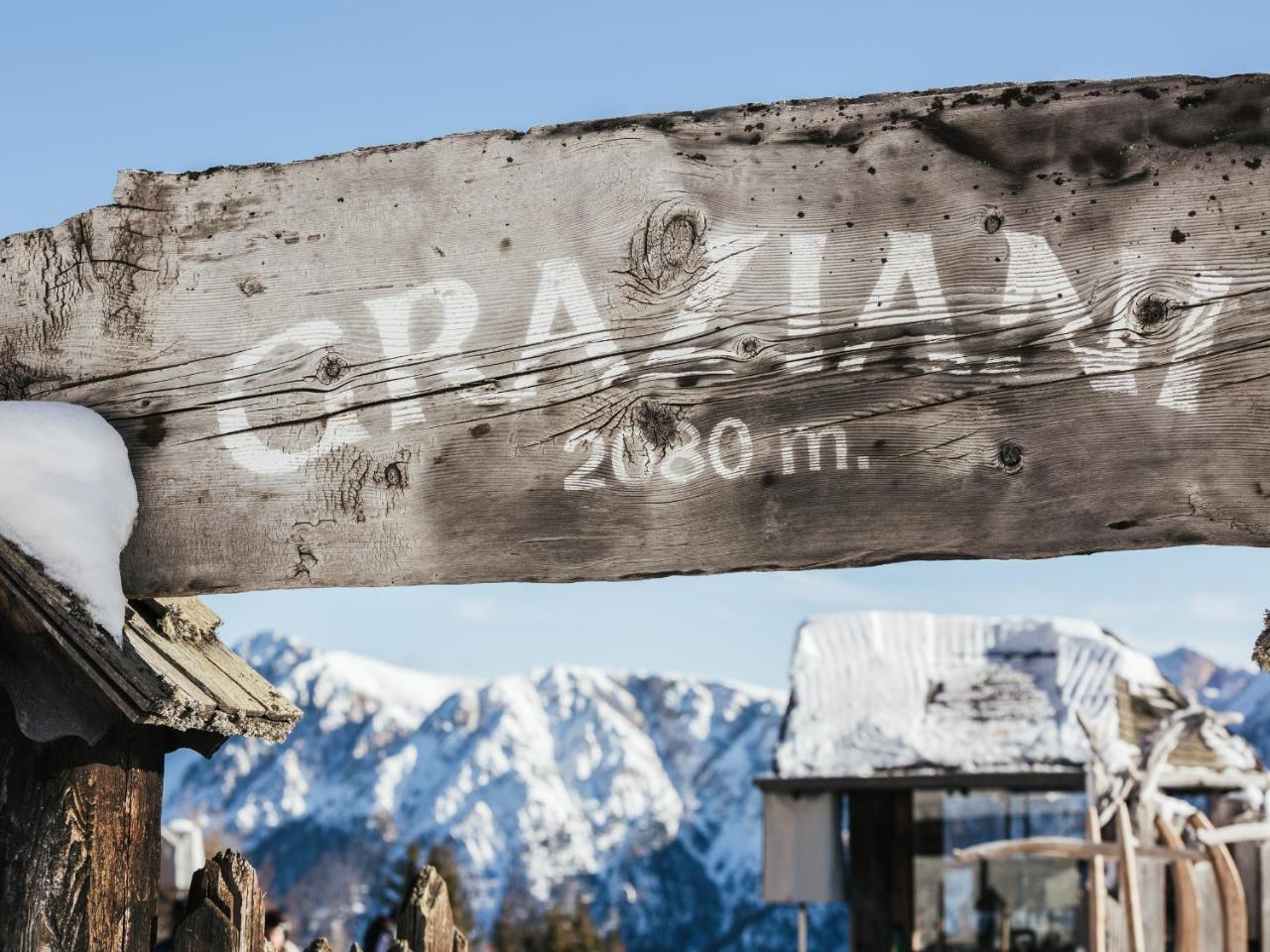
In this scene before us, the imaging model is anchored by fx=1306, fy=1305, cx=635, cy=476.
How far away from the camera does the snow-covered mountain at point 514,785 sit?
8300 centimetres

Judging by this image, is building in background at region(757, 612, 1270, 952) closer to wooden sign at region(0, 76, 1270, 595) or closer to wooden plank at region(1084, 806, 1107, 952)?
wooden plank at region(1084, 806, 1107, 952)

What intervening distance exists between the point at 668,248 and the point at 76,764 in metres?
1.27

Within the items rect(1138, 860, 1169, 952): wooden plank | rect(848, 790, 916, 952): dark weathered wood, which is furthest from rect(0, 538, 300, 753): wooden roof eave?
rect(848, 790, 916, 952): dark weathered wood

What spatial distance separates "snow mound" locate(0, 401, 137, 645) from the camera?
2.09 metres

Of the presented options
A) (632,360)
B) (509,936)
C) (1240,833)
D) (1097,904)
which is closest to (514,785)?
(509,936)

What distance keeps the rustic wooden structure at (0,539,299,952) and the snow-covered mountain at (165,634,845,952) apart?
7874 centimetres

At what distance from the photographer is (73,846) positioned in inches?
82.5

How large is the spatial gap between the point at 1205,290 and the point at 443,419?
3.63 ft

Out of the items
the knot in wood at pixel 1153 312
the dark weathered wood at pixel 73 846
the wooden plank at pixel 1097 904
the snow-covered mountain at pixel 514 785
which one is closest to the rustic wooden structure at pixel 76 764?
the dark weathered wood at pixel 73 846

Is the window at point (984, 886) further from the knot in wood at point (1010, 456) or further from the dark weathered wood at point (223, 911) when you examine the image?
the knot in wood at point (1010, 456)

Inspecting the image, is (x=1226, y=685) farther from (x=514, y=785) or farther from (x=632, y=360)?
(x=632, y=360)

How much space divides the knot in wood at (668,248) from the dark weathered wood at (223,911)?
118 centimetres

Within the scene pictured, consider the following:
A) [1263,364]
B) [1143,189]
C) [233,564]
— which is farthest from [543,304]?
[1263,364]

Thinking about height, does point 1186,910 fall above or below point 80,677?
below
